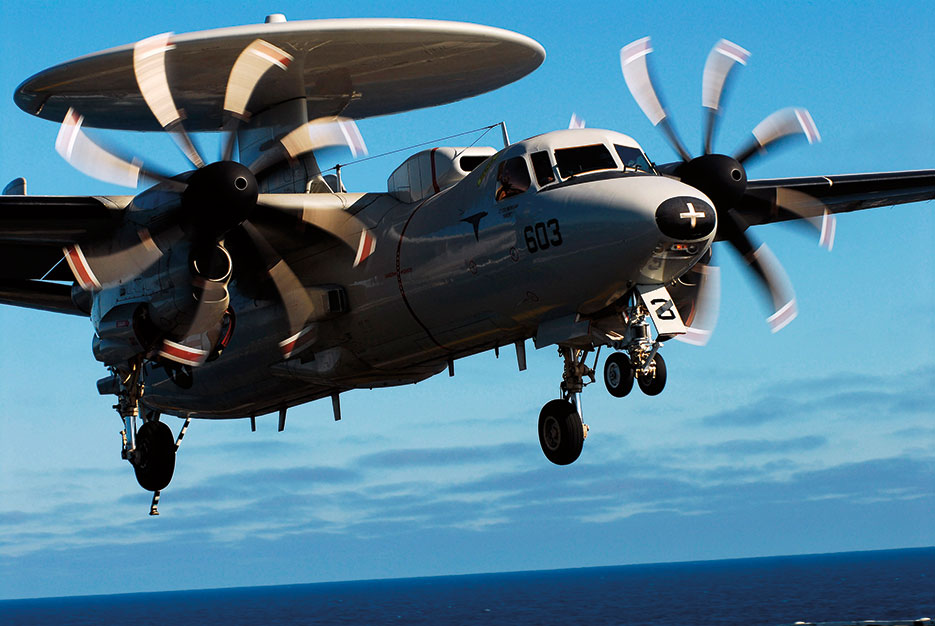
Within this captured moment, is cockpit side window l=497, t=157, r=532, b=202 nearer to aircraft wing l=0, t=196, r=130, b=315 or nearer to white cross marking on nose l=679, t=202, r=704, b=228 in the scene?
white cross marking on nose l=679, t=202, r=704, b=228

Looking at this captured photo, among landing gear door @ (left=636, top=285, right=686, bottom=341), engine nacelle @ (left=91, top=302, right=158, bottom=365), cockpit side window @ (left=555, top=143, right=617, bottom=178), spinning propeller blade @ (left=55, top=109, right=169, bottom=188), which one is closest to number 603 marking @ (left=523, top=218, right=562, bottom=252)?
cockpit side window @ (left=555, top=143, right=617, bottom=178)

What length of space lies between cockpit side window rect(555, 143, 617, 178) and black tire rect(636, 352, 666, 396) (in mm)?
2755

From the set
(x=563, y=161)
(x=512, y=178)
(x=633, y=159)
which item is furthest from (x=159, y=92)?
(x=633, y=159)

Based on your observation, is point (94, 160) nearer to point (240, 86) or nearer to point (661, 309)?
point (240, 86)

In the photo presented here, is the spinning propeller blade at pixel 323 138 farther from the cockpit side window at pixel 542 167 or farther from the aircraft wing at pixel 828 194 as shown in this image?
the aircraft wing at pixel 828 194

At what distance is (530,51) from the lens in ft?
80.8

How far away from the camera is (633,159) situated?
53.6 feet

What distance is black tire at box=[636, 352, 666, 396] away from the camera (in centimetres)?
1648

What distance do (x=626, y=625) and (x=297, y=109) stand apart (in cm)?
10301

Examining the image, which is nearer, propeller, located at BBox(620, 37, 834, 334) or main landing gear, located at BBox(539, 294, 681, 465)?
main landing gear, located at BBox(539, 294, 681, 465)

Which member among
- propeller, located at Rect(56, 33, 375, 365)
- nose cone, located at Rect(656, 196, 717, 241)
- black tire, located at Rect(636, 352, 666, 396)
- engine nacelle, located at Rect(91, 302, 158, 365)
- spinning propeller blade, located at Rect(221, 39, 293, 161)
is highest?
spinning propeller blade, located at Rect(221, 39, 293, 161)

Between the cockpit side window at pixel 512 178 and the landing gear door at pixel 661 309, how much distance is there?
217 centimetres

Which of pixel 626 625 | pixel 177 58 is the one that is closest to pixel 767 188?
pixel 177 58

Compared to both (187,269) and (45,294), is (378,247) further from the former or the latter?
(45,294)
